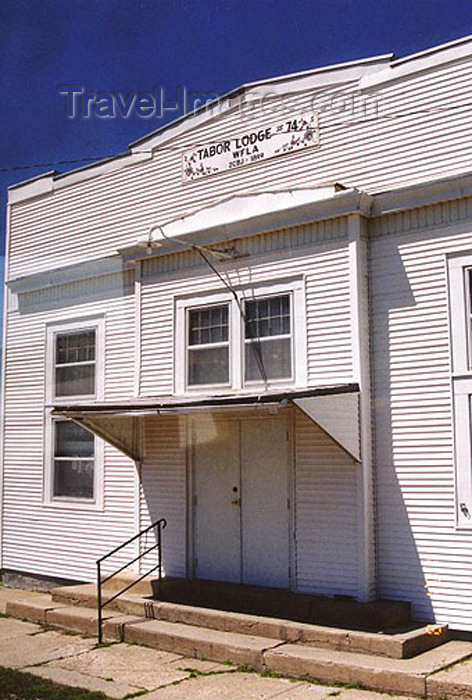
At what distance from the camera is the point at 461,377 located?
9539mm

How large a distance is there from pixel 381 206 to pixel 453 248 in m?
1.12

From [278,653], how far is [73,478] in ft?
20.7

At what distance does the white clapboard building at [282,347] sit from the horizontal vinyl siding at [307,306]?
0.10 feet

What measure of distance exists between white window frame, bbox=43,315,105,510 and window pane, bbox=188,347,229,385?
2237 millimetres

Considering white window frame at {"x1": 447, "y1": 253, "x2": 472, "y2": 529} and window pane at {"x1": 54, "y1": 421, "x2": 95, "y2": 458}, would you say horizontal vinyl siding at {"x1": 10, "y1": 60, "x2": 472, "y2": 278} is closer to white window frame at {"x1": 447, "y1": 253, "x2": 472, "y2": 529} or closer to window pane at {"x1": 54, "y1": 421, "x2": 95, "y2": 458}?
white window frame at {"x1": 447, "y1": 253, "x2": 472, "y2": 529}

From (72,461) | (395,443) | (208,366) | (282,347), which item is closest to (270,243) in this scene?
(282,347)

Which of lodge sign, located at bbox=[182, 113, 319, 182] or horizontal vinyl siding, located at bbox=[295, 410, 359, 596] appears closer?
horizontal vinyl siding, located at bbox=[295, 410, 359, 596]

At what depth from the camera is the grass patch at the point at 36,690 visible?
813cm

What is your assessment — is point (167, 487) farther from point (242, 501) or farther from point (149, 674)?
point (149, 674)

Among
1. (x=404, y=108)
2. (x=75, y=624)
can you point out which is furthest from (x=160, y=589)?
(x=404, y=108)

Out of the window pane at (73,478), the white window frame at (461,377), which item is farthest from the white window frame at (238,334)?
the window pane at (73,478)

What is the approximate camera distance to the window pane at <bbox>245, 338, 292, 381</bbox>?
11.0 metres

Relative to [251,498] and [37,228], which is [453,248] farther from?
[37,228]

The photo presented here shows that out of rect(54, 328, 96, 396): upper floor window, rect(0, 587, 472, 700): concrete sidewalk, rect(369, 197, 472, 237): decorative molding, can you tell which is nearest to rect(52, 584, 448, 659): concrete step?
rect(0, 587, 472, 700): concrete sidewalk
